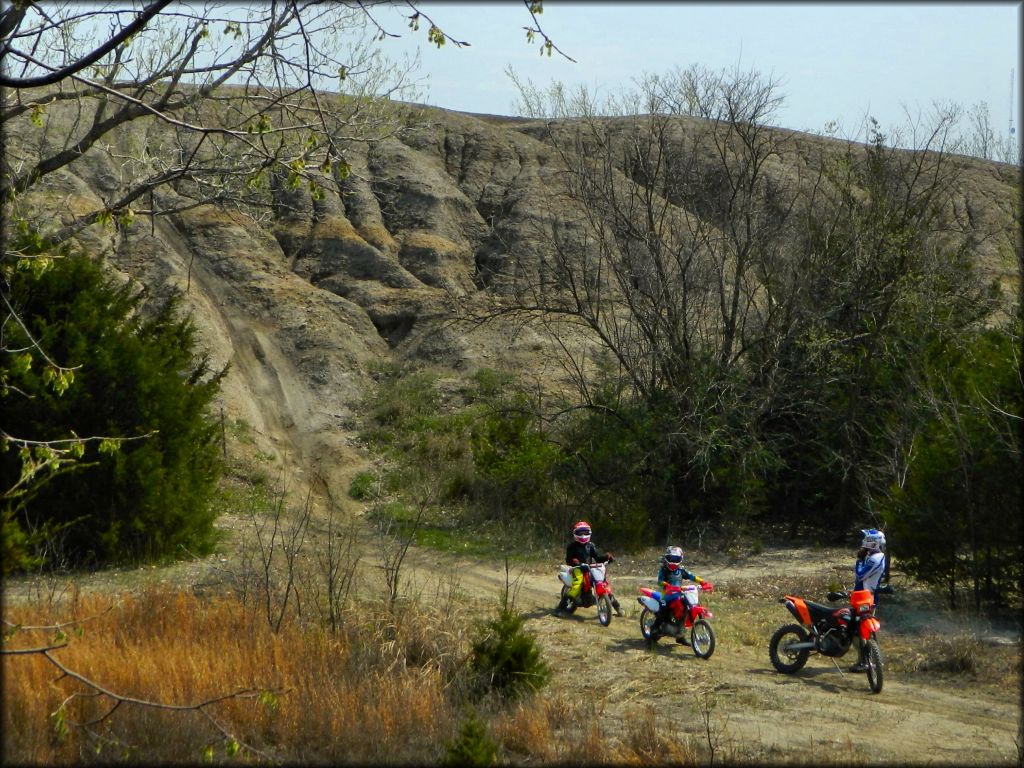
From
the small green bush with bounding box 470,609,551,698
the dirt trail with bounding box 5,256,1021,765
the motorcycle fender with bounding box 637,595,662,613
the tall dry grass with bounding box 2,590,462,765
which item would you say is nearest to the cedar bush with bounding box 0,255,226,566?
the dirt trail with bounding box 5,256,1021,765

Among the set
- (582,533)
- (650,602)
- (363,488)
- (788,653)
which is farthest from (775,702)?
(363,488)

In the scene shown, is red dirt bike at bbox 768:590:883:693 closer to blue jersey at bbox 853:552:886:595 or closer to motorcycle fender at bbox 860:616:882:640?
motorcycle fender at bbox 860:616:882:640

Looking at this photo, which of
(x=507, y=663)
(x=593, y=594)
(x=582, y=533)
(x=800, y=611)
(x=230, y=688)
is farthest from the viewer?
(x=593, y=594)

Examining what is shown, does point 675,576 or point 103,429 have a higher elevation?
point 103,429

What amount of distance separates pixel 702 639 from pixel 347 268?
2221 centimetres

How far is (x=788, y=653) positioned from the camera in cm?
959

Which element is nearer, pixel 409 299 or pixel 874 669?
pixel 874 669

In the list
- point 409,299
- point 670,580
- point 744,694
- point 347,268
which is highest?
point 347,268

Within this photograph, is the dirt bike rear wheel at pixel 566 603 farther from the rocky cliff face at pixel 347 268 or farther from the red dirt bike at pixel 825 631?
the rocky cliff face at pixel 347 268

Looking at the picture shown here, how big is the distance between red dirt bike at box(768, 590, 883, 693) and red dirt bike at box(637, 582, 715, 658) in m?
0.68

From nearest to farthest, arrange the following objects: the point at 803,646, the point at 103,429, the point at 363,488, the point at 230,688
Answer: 1. the point at 230,688
2. the point at 803,646
3. the point at 103,429
4. the point at 363,488

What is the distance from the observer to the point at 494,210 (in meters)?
34.1

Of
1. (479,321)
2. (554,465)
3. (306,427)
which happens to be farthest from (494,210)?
(554,465)

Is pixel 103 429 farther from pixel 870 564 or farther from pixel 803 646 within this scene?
pixel 870 564
